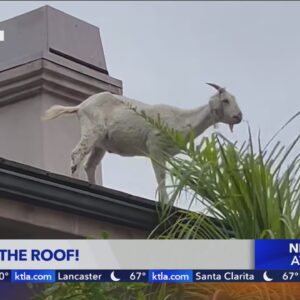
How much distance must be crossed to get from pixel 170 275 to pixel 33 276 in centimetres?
74

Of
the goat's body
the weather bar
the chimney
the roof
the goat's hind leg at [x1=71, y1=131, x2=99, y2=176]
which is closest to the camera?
the weather bar

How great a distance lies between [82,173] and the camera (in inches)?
364

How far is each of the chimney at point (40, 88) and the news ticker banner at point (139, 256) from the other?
433 centimetres

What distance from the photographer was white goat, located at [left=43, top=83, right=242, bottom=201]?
8320 mm

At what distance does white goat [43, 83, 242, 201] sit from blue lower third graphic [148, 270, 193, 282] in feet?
7.56

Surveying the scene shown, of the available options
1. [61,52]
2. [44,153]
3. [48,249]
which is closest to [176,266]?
[48,249]

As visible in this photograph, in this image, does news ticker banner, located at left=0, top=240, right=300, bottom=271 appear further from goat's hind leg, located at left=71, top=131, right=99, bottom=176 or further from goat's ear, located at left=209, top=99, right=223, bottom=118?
goat's hind leg, located at left=71, top=131, right=99, bottom=176

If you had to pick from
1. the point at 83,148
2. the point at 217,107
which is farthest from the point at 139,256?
the point at 83,148

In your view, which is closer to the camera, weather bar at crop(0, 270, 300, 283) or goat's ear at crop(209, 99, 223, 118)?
weather bar at crop(0, 270, 300, 283)

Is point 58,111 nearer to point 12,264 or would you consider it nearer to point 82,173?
point 82,173

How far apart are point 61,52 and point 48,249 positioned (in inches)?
212

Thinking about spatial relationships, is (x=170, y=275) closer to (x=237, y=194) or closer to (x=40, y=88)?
(x=237, y=194)

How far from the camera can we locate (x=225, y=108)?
835 centimetres

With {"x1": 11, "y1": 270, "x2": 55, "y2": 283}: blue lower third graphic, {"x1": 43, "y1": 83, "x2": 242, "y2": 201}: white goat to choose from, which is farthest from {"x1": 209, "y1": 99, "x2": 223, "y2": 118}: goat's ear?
{"x1": 11, "y1": 270, "x2": 55, "y2": 283}: blue lower third graphic
